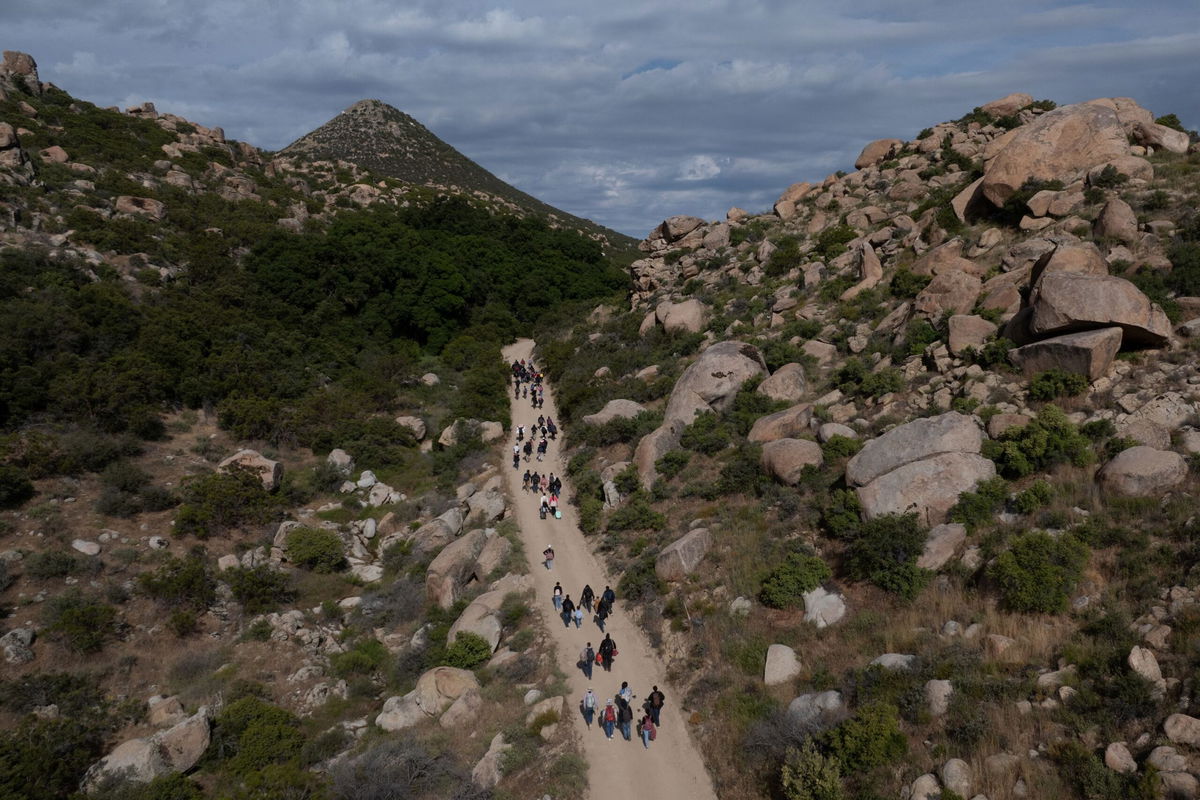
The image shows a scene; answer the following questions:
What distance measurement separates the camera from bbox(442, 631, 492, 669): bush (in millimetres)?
18192

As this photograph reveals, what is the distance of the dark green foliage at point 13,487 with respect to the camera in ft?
75.1

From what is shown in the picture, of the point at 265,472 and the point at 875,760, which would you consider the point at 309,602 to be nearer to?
the point at 265,472

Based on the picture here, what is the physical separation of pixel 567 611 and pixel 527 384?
87.8 feet

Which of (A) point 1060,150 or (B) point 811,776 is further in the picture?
(A) point 1060,150

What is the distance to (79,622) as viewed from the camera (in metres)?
18.8

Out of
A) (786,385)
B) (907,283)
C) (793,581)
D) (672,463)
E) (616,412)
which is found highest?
(907,283)

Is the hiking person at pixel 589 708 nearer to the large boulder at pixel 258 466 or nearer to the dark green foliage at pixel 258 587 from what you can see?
the dark green foliage at pixel 258 587

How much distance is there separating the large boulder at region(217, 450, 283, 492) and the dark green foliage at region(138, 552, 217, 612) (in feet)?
20.8

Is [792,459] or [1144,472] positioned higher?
[1144,472]

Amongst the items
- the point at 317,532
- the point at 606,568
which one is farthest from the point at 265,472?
the point at 606,568

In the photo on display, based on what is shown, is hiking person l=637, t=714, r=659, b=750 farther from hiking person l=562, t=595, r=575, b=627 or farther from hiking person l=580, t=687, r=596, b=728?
hiking person l=562, t=595, r=575, b=627

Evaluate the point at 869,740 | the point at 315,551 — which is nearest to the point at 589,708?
the point at 869,740

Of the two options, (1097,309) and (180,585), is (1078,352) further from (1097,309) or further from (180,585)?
(180,585)

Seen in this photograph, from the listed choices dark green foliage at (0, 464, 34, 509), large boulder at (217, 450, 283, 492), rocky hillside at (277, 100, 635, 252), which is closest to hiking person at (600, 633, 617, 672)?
large boulder at (217, 450, 283, 492)
